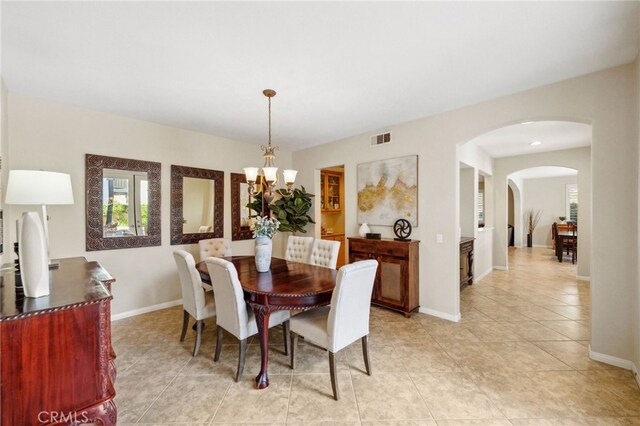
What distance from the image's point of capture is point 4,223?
2.58m

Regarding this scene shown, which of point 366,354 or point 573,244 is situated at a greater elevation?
A: point 573,244

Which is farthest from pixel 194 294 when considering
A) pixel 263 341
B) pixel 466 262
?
pixel 466 262

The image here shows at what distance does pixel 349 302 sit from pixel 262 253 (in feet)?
3.79

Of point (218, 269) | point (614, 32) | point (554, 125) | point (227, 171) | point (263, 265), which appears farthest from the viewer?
point (227, 171)

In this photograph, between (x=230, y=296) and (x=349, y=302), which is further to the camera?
(x=230, y=296)

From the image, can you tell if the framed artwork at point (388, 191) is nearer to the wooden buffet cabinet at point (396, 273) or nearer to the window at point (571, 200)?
the wooden buffet cabinet at point (396, 273)

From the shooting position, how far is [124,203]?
360 centimetres

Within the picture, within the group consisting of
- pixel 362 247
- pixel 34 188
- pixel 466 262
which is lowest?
pixel 466 262

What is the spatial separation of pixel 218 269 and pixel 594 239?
347 centimetres

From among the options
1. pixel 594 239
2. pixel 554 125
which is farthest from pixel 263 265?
pixel 554 125

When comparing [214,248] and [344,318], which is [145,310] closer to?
[214,248]

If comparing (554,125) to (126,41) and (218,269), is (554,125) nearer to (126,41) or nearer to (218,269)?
(218,269)

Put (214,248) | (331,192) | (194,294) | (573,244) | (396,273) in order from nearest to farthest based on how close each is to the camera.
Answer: (194,294) → (396,273) → (214,248) → (331,192) → (573,244)

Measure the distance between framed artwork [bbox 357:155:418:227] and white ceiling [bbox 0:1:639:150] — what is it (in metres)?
0.91
